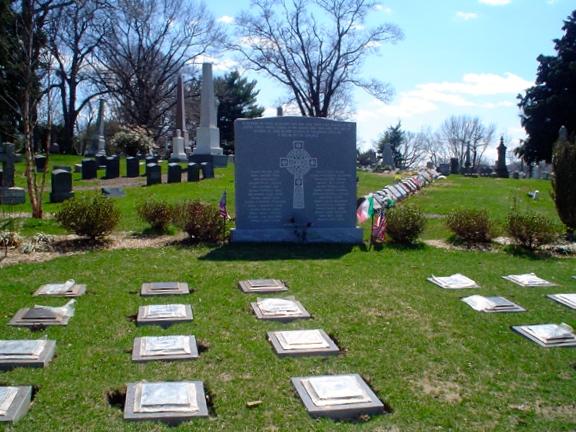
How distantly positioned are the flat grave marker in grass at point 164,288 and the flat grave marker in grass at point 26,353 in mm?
1833

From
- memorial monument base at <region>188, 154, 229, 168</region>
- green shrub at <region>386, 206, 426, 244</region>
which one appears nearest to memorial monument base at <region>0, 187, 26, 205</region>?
green shrub at <region>386, 206, 426, 244</region>

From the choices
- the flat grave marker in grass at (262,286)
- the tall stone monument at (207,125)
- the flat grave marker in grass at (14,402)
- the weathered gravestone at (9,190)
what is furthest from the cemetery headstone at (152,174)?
the flat grave marker in grass at (14,402)

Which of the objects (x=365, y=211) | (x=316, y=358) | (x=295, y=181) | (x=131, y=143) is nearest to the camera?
(x=316, y=358)

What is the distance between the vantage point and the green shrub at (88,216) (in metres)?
9.57

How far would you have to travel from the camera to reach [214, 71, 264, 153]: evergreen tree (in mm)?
54688

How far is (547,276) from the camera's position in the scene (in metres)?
8.23

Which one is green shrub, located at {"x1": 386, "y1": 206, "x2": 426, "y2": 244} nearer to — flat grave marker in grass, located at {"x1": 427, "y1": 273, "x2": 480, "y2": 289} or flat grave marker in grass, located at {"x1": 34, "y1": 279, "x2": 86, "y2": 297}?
flat grave marker in grass, located at {"x1": 427, "y1": 273, "x2": 480, "y2": 289}

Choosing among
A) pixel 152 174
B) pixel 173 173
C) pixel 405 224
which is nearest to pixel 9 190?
pixel 152 174

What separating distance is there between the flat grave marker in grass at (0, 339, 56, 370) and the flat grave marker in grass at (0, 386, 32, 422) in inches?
18.9

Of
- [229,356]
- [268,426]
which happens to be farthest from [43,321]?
[268,426]

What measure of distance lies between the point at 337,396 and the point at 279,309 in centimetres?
212

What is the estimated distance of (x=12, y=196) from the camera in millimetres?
15078

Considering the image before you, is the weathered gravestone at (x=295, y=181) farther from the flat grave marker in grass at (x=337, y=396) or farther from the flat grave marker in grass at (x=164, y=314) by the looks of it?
the flat grave marker in grass at (x=337, y=396)

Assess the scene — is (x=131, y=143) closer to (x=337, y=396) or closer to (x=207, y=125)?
(x=207, y=125)
